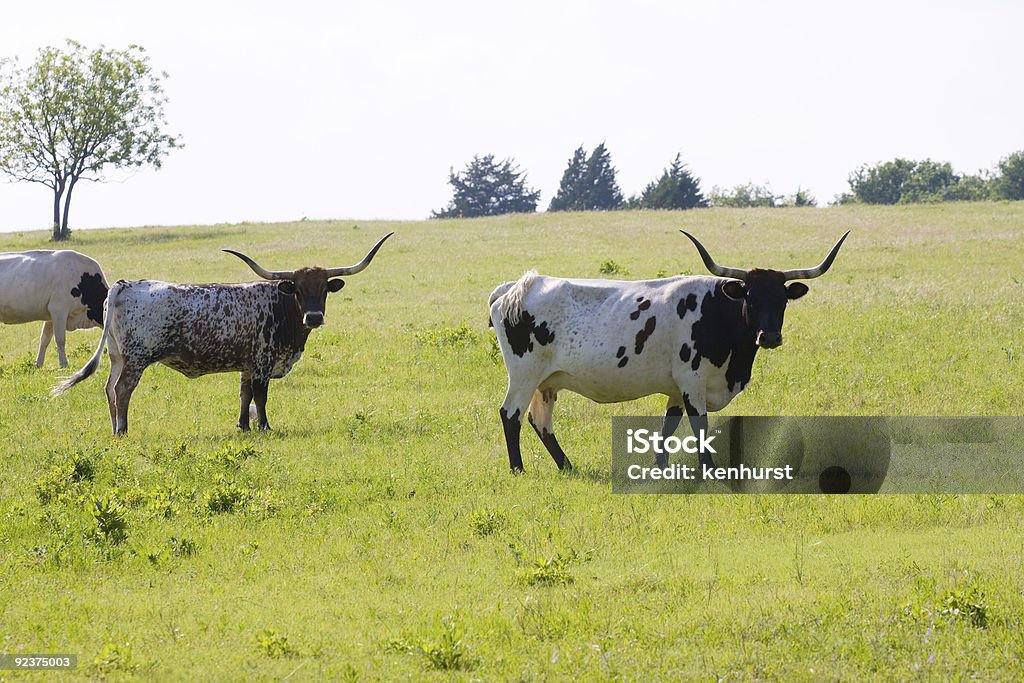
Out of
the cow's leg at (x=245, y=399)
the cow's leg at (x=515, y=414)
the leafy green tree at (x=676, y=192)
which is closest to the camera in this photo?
the cow's leg at (x=515, y=414)

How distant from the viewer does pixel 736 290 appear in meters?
12.9

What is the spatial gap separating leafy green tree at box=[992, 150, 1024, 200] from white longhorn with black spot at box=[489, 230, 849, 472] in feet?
365

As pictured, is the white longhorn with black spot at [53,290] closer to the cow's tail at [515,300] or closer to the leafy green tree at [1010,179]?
the cow's tail at [515,300]

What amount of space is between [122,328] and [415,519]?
7059 millimetres

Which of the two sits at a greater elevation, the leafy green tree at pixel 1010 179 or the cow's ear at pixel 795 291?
the leafy green tree at pixel 1010 179

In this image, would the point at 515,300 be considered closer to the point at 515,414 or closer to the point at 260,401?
the point at 515,414

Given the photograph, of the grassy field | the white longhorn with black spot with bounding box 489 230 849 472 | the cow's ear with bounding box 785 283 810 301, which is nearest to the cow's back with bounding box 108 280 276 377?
the grassy field

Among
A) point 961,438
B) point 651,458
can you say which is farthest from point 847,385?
point 651,458

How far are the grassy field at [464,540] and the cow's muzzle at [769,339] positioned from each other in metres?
1.82

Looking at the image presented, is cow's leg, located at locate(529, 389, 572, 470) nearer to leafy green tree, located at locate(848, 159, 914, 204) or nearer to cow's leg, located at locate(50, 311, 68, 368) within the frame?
cow's leg, located at locate(50, 311, 68, 368)

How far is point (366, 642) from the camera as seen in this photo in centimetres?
784

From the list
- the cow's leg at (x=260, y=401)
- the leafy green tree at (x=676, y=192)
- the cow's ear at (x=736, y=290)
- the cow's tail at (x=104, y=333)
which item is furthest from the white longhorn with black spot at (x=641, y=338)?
the leafy green tree at (x=676, y=192)

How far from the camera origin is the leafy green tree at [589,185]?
111500mm

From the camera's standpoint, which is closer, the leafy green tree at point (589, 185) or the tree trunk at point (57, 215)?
the tree trunk at point (57, 215)
